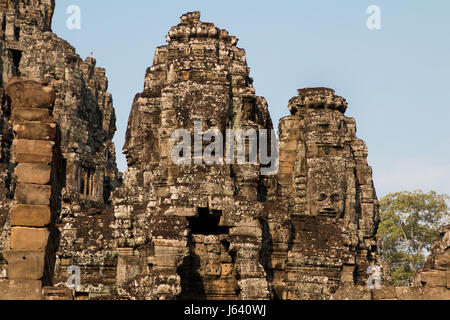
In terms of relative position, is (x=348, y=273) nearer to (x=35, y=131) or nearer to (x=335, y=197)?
(x=335, y=197)

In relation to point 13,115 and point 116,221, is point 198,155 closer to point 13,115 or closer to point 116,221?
point 116,221

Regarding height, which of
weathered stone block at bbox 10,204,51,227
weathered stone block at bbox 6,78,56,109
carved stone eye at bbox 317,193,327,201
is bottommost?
weathered stone block at bbox 10,204,51,227

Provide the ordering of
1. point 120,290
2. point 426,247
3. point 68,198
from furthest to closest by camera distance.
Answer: point 426,247, point 68,198, point 120,290

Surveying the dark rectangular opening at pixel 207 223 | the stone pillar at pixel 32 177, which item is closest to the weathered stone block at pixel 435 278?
the dark rectangular opening at pixel 207 223

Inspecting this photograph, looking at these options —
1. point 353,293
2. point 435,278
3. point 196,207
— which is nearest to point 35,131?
point 196,207

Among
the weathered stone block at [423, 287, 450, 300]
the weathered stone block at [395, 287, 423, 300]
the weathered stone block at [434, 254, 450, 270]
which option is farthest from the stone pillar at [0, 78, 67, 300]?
the weathered stone block at [434, 254, 450, 270]

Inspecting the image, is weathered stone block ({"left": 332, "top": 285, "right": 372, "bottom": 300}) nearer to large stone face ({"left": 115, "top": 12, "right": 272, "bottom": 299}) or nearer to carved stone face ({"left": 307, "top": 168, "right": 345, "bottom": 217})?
large stone face ({"left": 115, "top": 12, "right": 272, "bottom": 299})

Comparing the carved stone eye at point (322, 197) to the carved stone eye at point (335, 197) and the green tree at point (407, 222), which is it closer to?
the carved stone eye at point (335, 197)

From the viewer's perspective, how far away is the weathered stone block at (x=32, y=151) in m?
14.4

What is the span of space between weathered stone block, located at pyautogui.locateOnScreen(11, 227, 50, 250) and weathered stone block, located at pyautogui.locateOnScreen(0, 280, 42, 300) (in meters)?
0.61

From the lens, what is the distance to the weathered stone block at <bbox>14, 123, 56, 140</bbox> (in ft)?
47.5

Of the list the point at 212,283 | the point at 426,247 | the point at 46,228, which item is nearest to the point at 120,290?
the point at 212,283
